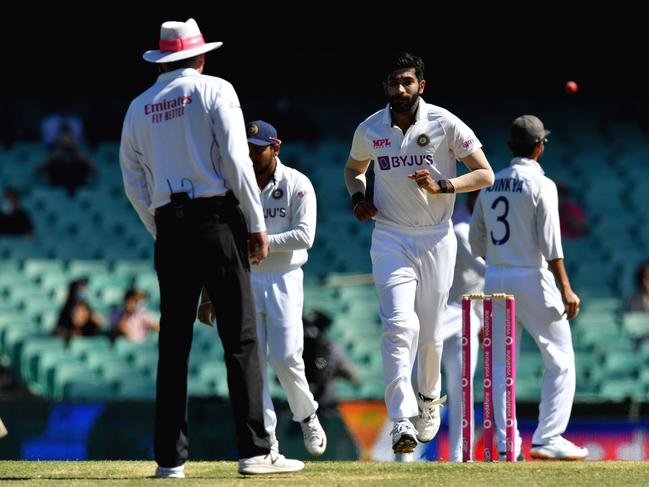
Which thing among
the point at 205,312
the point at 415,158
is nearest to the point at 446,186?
the point at 415,158

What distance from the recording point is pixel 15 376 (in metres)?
14.1

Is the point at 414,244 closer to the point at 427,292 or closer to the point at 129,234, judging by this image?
the point at 427,292

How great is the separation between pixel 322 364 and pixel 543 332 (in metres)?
3.21

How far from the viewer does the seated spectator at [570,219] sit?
57.9ft

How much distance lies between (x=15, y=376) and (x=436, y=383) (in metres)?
6.83

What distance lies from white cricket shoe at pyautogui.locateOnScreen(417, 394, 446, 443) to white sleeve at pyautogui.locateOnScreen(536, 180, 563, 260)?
4.16 ft

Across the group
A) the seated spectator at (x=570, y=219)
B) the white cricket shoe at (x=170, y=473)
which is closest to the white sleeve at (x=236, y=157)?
the white cricket shoe at (x=170, y=473)

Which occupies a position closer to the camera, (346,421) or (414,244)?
(414,244)

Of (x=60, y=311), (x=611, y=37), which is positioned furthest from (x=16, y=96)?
(x=611, y=37)

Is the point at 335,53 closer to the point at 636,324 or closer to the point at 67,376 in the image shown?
the point at 636,324

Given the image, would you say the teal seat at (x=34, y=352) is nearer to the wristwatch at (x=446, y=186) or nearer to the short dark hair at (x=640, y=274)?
the short dark hair at (x=640, y=274)

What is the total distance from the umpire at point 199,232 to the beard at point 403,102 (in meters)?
1.48

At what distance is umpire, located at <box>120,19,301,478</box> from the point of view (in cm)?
656

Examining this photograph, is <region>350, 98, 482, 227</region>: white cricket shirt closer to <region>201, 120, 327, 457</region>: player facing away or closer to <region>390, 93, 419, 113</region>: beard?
<region>390, 93, 419, 113</region>: beard
